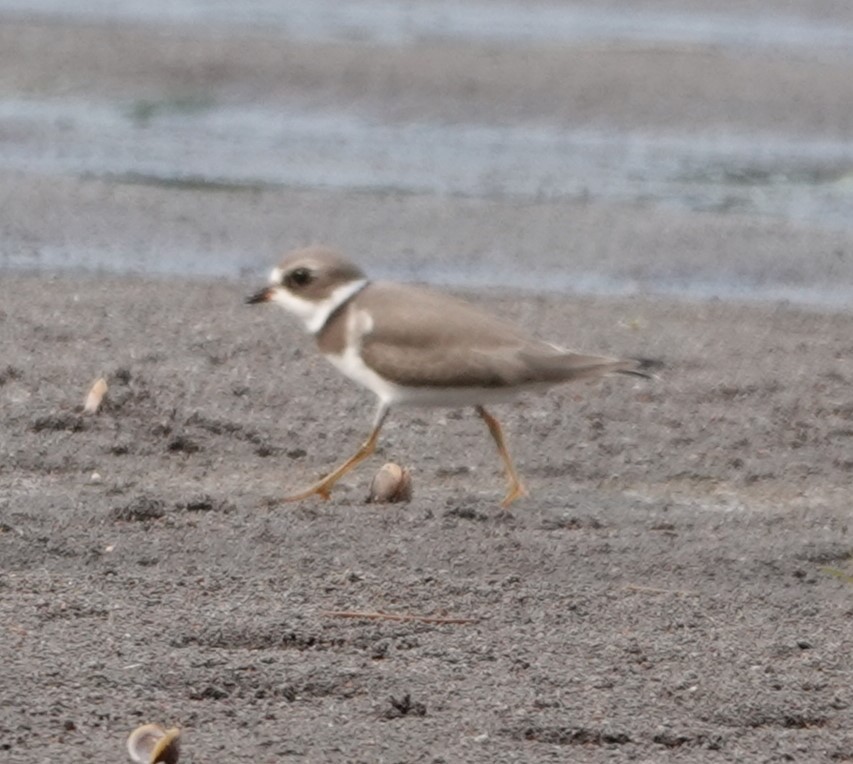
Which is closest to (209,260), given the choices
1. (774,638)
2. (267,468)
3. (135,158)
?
(135,158)

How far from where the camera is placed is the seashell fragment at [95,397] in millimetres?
6957

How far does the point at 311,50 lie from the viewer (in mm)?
17344

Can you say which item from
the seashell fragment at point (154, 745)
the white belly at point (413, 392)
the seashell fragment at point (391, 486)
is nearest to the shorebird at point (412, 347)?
the white belly at point (413, 392)

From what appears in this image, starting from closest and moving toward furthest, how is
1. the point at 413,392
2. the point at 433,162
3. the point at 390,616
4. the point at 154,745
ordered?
the point at 154,745, the point at 390,616, the point at 413,392, the point at 433,162

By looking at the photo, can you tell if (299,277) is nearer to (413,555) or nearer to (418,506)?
(418,506)

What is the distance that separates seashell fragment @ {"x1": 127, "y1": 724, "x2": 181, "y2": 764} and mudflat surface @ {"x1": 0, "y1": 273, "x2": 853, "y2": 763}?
0.06 meters

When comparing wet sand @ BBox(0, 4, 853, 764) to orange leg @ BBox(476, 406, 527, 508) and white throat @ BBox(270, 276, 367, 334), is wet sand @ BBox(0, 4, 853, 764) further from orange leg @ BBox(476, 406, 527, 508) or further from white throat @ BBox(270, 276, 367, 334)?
white throat @ BBox(270, 276, 367, 334)

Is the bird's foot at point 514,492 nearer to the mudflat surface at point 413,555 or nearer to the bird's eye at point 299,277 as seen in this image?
the mudflat surface at point 413,555

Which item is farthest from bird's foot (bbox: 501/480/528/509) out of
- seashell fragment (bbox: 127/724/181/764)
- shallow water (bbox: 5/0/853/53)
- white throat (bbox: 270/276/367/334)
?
shallow water (bbox: 5/0/853/53)

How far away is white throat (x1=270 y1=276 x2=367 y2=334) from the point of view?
6477mm

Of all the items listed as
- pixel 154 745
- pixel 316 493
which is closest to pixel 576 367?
pixel 316 493

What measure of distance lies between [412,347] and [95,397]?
4.09ft

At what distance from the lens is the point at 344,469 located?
6.41 m

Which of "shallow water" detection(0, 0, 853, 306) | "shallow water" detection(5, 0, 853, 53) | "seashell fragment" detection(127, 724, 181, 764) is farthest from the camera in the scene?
"shallow water" detection(5, 0, 853, 53)
